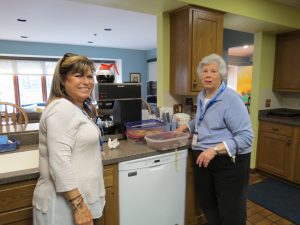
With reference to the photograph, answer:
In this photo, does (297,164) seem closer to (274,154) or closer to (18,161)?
(274,154)

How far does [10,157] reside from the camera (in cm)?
153

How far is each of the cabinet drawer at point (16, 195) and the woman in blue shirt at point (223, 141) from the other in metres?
1.10

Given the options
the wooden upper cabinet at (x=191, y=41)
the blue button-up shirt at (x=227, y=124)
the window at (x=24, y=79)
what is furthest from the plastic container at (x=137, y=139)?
the window at (x=24, y=79)

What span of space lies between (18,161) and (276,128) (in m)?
2.98

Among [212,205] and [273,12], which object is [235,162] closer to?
[212,205]

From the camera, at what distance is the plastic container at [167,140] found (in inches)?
67.2

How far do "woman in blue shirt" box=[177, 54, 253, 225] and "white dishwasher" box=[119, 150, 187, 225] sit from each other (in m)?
0.23

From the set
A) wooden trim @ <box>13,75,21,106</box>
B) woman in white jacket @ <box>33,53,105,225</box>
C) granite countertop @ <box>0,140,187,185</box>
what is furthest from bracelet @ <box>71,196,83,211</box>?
wooden trim @ <box>13,75,21,106</box>

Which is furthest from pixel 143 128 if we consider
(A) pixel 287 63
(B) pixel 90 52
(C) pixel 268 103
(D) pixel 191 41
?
(B) pixel 90 52

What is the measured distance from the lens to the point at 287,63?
10.1 ft

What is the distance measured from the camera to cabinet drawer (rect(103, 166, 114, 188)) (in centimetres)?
150

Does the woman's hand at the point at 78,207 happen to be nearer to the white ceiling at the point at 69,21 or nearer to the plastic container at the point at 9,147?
the plastic container at the point at 9,147

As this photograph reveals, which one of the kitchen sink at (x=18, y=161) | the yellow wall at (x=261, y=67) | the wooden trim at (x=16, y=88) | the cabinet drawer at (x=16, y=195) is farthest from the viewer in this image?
the wooden trim at (x=16, y=88)

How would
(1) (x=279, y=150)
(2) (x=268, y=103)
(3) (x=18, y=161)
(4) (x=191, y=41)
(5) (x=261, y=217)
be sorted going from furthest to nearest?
(2) (x=268, y=103) → (1) (x=279, y=150) → (5) (x=261, y=217) → (4) (x=191, y=41) → (3) (x=18, y=161)
